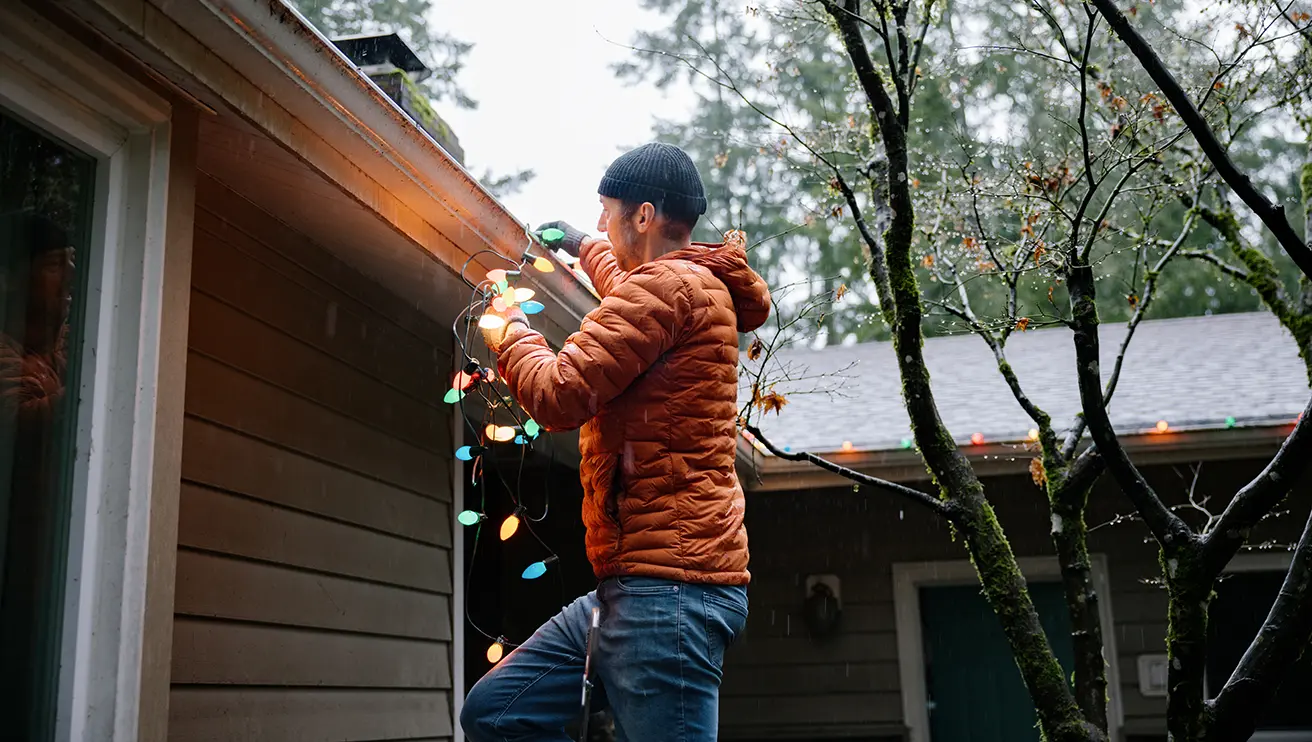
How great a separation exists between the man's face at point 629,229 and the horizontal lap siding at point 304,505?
102 centimetres

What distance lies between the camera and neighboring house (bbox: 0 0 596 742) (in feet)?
5.94

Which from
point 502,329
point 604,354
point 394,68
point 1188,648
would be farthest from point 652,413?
→ point 394,68

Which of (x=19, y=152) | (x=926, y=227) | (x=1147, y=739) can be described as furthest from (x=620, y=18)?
(x=19, y=152)

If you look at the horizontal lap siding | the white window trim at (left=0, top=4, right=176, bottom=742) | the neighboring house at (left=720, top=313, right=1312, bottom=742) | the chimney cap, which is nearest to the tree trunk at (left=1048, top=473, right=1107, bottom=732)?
the neighboring house at (left=720, top=313, right=1312, bottom=742)

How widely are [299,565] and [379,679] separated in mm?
541

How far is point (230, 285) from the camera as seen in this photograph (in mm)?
2682

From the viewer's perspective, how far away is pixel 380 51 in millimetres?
4379

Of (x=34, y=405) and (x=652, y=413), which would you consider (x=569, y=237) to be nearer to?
(x=652, y=413)

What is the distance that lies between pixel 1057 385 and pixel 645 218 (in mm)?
5351

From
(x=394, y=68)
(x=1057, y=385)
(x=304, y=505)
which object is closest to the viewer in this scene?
(x=304, y=505)

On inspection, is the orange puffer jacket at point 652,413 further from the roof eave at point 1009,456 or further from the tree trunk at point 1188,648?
the roof eave at point 1009,456

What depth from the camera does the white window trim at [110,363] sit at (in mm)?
1824

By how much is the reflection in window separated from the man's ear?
0.92m

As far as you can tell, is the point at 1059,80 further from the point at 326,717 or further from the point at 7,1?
the point at 7,1
